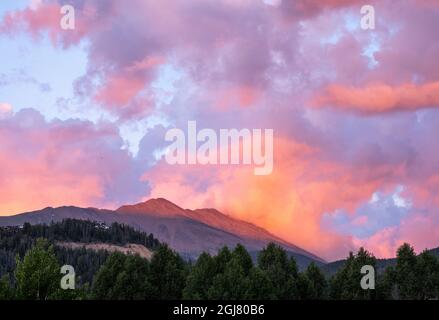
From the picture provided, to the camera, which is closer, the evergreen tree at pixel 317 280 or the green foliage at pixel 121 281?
the green foliage at pixel 121 281

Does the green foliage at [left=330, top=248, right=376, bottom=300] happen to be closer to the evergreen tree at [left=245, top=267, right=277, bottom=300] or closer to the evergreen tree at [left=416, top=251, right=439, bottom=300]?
the evergreen tree at [left=416, top=251, right=439, bottom=300]

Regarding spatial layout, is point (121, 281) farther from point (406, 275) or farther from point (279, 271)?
point (406, 275)

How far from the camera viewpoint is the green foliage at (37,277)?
83812mm

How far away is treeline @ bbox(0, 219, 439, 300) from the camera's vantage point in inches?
3344

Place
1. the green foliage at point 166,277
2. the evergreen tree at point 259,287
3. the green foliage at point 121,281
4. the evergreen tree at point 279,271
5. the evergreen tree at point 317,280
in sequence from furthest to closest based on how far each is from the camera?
the evergreen tree at point 317,280
the evergreen tree at point 279,271
the green foliage at point 166,277
the green foliage at point 121,281
the evergreen tree at point 259,287

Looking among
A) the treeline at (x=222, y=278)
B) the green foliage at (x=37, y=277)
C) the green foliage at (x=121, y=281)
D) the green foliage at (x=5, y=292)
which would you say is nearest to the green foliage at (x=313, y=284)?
the treeline at (x=222, y=278)

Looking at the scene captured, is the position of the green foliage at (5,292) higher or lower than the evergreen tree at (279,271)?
lower

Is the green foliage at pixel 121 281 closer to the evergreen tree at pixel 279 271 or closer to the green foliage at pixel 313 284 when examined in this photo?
the evergreen tree at pixel 279 271

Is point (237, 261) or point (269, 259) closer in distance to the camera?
point (237, 261)

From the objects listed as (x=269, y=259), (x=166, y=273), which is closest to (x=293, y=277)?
(x=269, y=259)

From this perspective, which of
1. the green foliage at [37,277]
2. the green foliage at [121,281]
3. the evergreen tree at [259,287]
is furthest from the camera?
the green foliage at [121,281]

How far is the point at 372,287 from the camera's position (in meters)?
112
